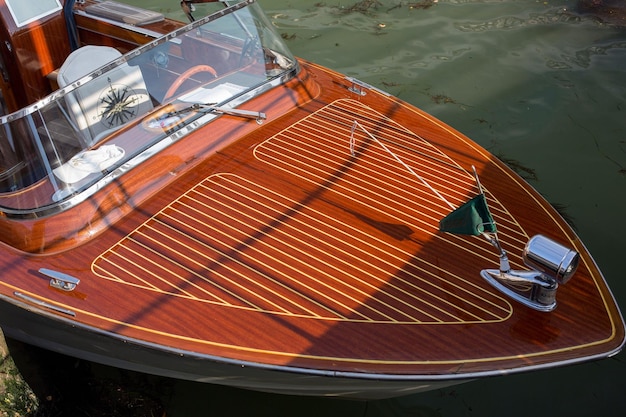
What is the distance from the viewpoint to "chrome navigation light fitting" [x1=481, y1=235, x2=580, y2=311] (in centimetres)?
242

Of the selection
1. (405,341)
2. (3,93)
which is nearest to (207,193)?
(405,341)

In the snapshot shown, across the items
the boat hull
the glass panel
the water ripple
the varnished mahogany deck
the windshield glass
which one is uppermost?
the glass panel

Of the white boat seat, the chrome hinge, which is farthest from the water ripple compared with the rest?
the chrome hinge

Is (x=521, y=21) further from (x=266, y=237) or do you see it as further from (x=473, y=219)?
(x=266, y=237)

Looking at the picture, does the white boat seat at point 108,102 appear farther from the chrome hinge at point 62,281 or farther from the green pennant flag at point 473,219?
the green pennant flag at point 473,219

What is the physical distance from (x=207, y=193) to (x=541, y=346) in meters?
1.65

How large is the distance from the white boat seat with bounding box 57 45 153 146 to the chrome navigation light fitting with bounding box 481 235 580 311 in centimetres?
196

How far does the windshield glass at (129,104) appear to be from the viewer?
2.92m

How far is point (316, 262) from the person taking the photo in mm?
2723

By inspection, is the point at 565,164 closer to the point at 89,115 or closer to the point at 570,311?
the point at 570,311

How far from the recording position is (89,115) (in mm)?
3100

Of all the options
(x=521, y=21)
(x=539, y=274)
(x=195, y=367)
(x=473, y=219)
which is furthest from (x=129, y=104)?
(x=521, y=21)

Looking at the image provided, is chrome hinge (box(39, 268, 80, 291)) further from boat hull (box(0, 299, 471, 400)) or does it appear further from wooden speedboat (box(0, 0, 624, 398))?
boat hull (box(0, 299, 471, 400))

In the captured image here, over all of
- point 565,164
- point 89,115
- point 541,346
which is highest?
point 89,115
